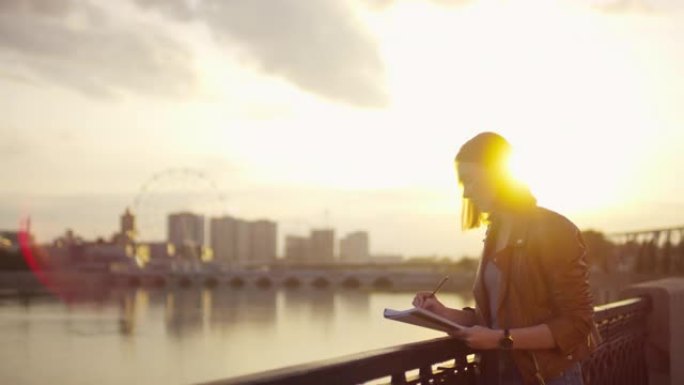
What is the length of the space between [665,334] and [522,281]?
5128 mm

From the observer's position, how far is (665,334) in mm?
8109

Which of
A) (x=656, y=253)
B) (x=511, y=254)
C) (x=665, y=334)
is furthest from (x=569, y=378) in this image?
(x=656, y=253)

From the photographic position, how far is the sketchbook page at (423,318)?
11.3ft

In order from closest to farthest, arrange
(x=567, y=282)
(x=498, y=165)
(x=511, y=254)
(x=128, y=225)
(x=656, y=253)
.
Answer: (x=567, y=282)
(x=511, y=254)
(x=498, y=165)
(x=656, y=253)
(x=128, y=225)

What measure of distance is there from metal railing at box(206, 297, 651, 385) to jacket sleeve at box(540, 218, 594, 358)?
1.95ft

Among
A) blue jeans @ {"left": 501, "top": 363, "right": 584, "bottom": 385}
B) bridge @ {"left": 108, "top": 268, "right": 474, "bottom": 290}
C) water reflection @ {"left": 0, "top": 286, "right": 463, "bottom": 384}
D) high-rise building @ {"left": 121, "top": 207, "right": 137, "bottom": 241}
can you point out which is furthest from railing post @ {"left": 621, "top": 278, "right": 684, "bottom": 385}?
high-rise building @ {"left": 121, "top": 207, "right": 137, "bottom": 241}

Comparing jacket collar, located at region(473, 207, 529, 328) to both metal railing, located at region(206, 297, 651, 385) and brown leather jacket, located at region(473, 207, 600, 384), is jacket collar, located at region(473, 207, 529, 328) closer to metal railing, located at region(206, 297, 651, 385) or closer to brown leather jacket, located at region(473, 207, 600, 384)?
brown leather jacket, located at region(473, 207, 600, 384)

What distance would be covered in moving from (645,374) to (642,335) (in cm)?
41

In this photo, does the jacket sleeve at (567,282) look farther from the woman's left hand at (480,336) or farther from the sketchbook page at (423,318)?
the sketchbook page at (423,318)

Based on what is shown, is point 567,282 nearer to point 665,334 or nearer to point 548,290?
point 548,290

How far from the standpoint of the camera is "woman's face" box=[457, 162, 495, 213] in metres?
3.68

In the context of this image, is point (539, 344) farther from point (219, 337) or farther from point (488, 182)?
point (219, 337)

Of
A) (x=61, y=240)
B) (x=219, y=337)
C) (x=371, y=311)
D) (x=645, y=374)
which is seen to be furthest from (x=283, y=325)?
(x=61, y=240)

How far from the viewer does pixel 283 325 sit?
3174 inches
